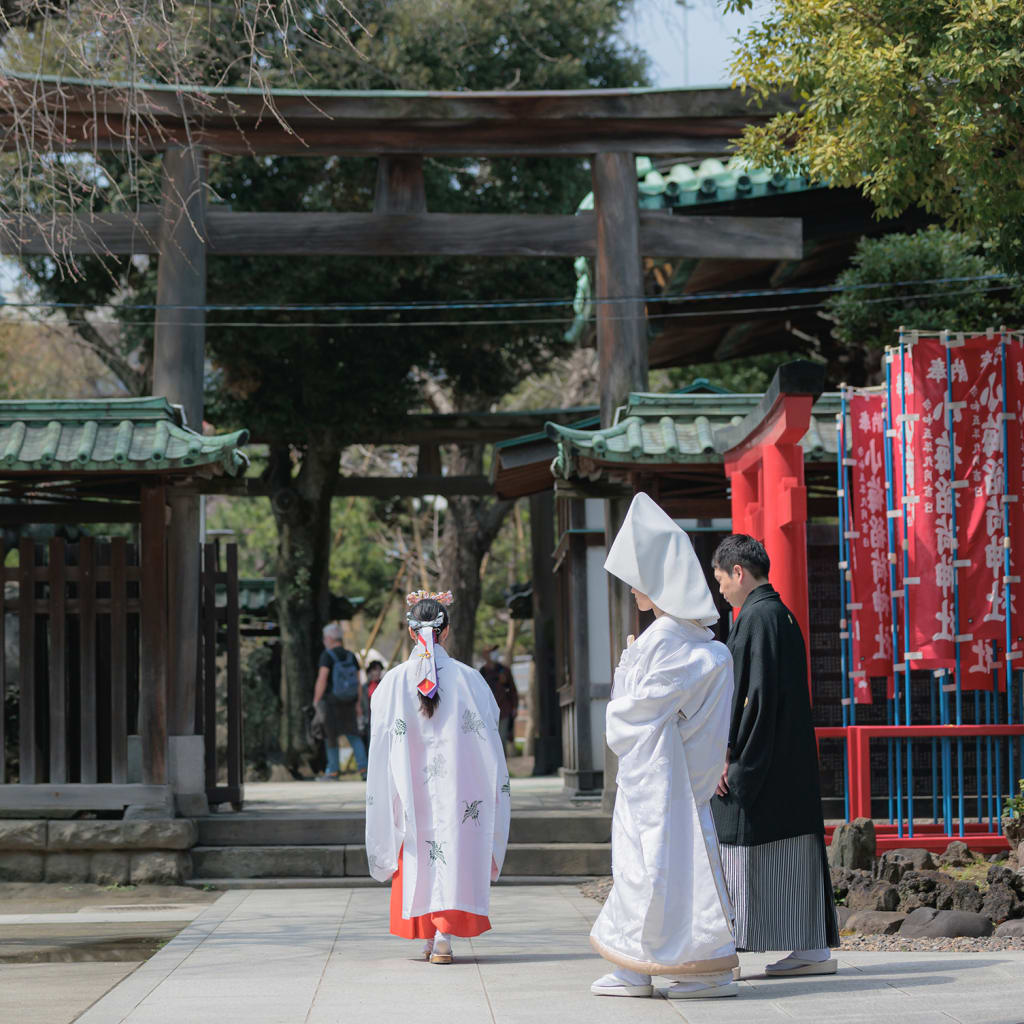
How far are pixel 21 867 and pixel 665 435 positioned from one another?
18.6 feet

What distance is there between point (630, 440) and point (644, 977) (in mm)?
5666

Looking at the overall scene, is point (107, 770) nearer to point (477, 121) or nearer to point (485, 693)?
point (485, 693)

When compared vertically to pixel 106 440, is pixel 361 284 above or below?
above

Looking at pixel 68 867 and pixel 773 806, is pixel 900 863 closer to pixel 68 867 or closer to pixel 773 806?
pixel 773 806

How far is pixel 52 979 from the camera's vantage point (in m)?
6.88

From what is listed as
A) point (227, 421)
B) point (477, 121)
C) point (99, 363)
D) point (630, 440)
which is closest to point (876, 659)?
point (630, 440)

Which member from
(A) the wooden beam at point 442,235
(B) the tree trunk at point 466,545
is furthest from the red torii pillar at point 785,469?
(B) the tree trunk at point 466,545

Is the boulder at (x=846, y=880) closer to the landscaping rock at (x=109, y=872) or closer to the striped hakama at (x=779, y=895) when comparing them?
the striped hakama at (x=779, y=895)

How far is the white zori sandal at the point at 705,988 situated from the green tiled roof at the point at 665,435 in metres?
5.31

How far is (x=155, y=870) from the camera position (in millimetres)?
10906

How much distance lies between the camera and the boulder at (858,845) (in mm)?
8867

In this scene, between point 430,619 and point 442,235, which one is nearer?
point 430,619

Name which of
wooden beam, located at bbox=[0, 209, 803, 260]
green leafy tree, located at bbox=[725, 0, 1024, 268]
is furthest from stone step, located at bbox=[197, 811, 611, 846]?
green leafy tree, located at bbox=[725, 0, 1024, 268]

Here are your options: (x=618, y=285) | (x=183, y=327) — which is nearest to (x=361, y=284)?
(x=183, y=327)
